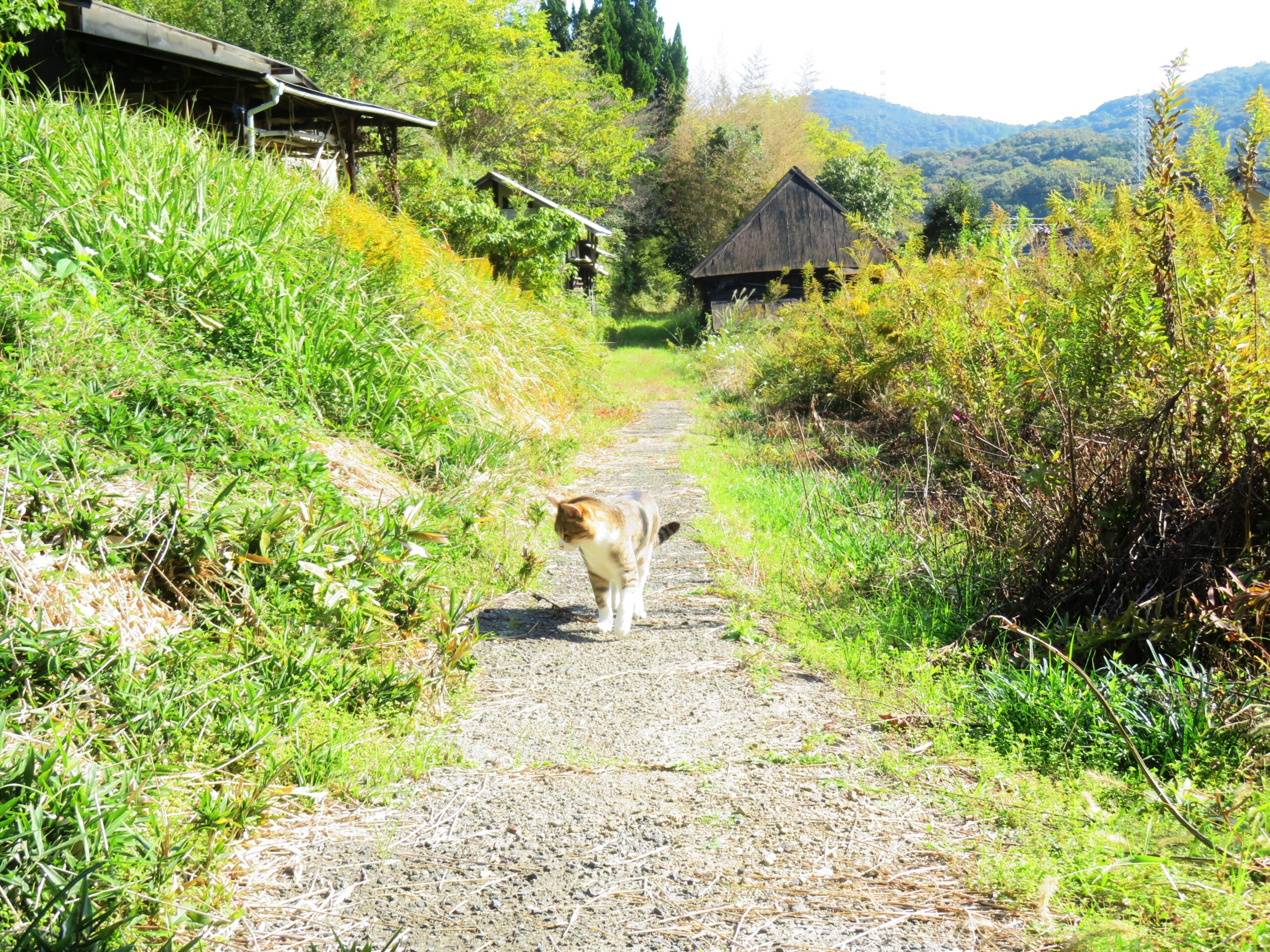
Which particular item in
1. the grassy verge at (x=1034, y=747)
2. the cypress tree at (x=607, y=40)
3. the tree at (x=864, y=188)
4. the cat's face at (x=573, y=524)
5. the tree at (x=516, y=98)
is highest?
the cypress tree at (x=607, y=40)

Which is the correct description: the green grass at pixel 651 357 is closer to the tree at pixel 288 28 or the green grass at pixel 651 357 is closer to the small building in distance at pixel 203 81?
the small building in distance at pixel 203 81

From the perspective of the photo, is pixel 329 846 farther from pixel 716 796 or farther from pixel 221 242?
pixel 221 242

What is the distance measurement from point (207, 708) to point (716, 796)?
5.19 ft

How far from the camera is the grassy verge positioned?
6.68 ft

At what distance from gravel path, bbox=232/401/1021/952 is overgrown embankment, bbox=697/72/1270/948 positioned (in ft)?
0.85

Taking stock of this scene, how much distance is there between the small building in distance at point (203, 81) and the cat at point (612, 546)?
608cm

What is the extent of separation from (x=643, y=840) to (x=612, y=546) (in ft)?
5.98

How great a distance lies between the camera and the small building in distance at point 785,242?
29359 mm

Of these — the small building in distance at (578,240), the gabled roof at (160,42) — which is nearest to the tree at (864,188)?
the small building in distance at (578,240)

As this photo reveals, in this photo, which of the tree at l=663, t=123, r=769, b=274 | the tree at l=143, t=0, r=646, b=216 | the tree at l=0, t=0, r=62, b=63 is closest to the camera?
the tree at l=0, t=0, r=62, b=63

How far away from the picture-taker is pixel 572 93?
41875 mm

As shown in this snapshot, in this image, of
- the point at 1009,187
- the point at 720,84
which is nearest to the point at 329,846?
the point at 720,84

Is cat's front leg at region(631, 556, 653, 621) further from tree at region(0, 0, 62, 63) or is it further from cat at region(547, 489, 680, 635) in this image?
tree at region(0, 0, 62, 63)

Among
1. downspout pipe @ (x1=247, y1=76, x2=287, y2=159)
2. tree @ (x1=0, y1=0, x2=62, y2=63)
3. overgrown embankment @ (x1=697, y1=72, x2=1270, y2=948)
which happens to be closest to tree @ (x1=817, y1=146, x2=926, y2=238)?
downspout pipe @ (x1=247, y1=76, x2=287, y2=159)
